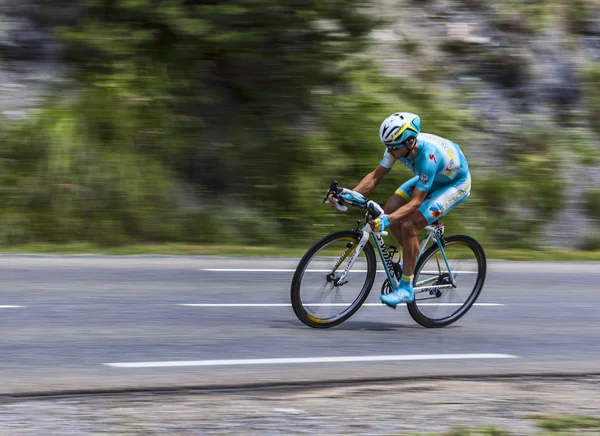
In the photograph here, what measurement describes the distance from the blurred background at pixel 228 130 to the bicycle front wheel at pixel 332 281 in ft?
21.9

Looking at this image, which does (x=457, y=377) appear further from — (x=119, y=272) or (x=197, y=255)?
(x=197, y=255)

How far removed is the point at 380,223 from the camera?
7.31 metres

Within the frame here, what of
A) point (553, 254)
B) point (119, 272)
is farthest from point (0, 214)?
point (553, 254)

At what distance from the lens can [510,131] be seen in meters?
18.8

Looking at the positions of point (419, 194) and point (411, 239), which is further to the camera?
point (411, 239)

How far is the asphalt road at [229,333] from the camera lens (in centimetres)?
606

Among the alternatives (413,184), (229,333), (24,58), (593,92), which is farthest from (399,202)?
(593,92)

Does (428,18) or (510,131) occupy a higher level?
(428,18)

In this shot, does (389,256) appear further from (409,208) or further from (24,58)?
(24,58)

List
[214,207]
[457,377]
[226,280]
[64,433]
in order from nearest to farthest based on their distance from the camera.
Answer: [64,433]
[457,377]
[226,280]
[214,207]

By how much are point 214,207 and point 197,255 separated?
328 cm

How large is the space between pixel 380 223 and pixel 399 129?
0.74m

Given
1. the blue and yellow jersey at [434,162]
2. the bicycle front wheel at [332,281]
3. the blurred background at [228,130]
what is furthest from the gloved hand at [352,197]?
the blurred background at [228,130]

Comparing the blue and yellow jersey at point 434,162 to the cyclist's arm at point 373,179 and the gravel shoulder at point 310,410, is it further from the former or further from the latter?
the gravel shoulder at point 310,410
